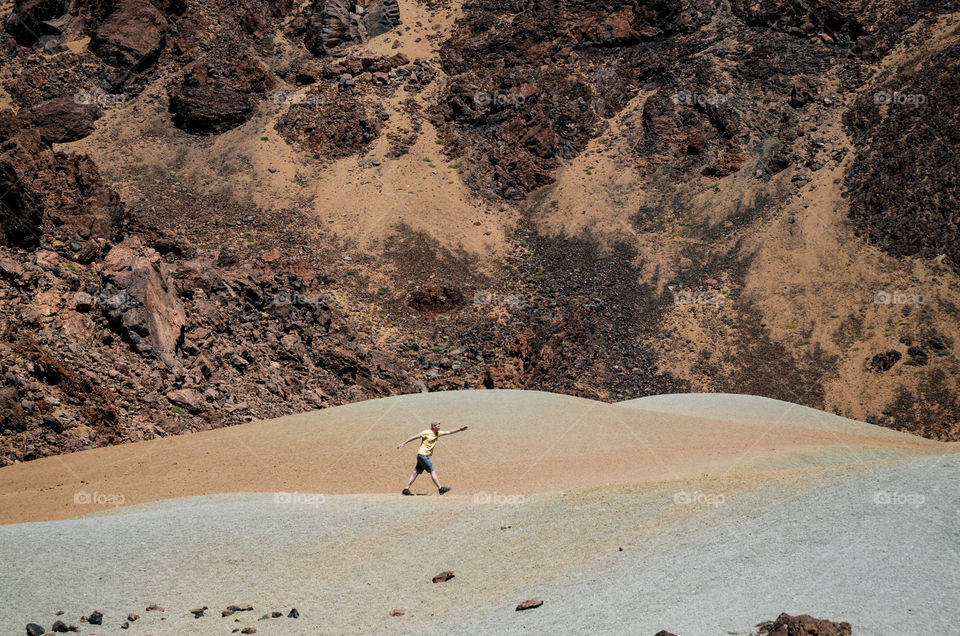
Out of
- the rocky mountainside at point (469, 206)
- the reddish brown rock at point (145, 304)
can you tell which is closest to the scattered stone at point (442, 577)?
the rocky mountainside at point (469, 206)

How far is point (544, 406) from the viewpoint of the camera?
1933 cm

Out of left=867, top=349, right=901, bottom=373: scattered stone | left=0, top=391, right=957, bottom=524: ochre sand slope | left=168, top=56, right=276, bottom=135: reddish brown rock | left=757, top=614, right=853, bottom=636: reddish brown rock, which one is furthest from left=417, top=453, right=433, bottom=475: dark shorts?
left=168, top=56, right=276, bottom=135: reddish brown rock

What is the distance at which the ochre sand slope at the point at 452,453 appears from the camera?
1447 cm

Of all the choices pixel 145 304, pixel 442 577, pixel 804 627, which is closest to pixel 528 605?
pixel 442 577

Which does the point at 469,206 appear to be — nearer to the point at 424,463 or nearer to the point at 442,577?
the point at 424,463

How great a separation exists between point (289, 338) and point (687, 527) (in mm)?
15807

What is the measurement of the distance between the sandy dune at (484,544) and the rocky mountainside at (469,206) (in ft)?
15.3

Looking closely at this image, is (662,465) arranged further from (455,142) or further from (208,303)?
(455,142)

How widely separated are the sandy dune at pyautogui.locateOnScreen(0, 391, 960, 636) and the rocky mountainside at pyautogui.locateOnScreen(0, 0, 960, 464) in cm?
466

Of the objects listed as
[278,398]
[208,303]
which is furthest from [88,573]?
[208,303]

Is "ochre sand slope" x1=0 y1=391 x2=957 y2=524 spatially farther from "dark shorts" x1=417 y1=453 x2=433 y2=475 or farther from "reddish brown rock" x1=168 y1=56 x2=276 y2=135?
"reddish brown rock" x1=168 y1=56 x2=276 y2=135

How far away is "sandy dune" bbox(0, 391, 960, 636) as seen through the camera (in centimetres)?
776

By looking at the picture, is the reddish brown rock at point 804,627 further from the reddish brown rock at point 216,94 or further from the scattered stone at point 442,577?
the reddish brown rock at point 216,94

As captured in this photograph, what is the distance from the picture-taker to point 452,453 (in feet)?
53.9
